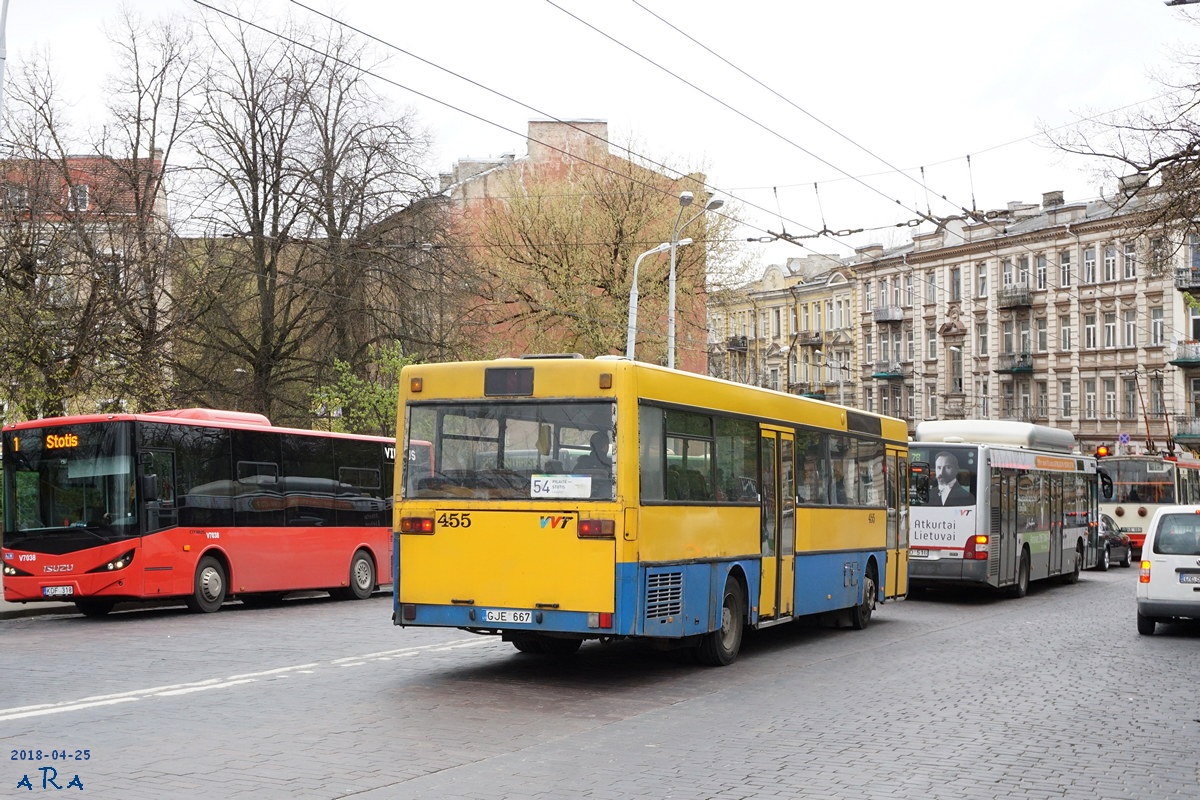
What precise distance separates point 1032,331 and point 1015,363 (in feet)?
6.31

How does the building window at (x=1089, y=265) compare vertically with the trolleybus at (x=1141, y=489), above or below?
above

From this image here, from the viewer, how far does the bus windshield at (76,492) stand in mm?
20484

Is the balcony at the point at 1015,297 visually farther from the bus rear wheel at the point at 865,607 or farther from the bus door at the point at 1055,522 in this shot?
the bus rear wheel at the point at 865,607

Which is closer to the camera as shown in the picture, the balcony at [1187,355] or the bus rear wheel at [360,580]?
the bus rear wheel at [360,580]

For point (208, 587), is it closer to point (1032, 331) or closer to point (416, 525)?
point (416, 525)

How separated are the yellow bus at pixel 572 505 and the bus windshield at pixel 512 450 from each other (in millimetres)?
13

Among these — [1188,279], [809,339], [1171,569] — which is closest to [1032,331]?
[1188,279]

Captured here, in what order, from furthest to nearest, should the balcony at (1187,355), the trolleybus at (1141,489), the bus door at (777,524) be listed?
the balcony at (1187,355), the trolleybus at (1141,489), the bus door at (777,524)

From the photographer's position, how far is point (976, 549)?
948 inches

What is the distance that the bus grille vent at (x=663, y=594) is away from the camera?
13008 millimetres

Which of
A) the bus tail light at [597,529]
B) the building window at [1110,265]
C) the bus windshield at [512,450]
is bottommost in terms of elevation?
the bus tail light at [597,529]

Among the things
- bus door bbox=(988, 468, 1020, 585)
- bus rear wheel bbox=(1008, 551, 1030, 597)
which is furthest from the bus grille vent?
bus rear wheel bbox=(1008, 551, 1030, 597)

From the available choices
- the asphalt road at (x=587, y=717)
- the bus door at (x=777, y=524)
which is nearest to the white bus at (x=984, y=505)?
the asphalt road at (x=587, y=717)

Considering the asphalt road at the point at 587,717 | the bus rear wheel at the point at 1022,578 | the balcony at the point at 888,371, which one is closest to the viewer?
the asphalt road at the point at 587,717
